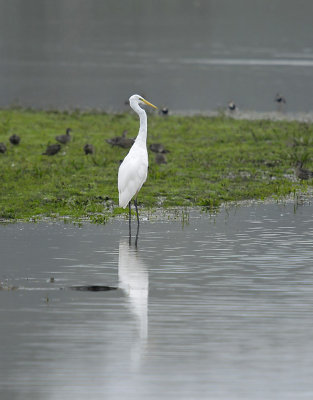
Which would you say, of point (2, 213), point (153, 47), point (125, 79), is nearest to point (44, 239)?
point (2, 213)

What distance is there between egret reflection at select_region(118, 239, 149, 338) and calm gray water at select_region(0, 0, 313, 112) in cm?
2462

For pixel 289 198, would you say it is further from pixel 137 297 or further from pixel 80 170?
pixel 137 297

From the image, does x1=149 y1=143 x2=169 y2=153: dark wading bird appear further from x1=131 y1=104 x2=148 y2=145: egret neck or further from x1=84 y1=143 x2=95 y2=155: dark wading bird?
x1=131 y1=104 x2=148 y2=145: egret neck

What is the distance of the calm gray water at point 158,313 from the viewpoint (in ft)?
29.5

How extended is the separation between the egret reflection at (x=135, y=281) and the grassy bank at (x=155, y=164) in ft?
9.32

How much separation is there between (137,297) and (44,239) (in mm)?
4028

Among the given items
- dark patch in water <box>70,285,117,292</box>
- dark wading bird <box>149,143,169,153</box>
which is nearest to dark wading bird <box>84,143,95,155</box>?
dark wading bird <box>149,143,169,153</box>

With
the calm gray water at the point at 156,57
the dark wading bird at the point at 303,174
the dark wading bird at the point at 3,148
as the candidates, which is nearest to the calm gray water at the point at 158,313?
the dark wading bird at the point at 303,174

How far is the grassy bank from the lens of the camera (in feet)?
62.0

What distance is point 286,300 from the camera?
11.8 meters

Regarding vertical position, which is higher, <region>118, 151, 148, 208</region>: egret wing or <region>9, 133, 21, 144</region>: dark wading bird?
<region>9, 133, 21, 144</region>: dark wading bird

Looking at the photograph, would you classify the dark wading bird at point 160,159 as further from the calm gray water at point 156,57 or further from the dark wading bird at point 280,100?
the dark wading bird at point 280,100

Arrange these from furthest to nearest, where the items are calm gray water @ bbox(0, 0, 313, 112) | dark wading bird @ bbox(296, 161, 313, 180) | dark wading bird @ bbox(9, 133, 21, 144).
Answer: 1. calm gray water @ bbox(0, 0, 313, 112)
2. dark wading bird @ bbox(9, 133, 21, 144)
3. dark wading bird @ bbox(296, 161, 313, 180)

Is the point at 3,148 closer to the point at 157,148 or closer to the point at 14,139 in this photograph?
the point at 14,139
